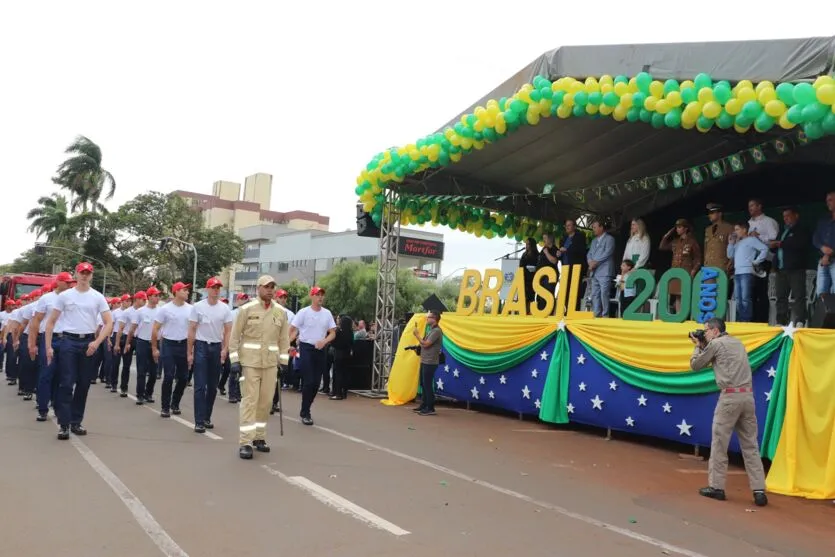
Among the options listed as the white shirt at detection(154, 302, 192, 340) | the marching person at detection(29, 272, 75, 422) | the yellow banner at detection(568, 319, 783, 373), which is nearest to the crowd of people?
the yellow banner at detection(568, 319, 783, 373)

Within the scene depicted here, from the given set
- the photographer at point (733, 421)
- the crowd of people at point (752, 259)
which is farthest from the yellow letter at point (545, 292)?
the photographer at point (733, 421)

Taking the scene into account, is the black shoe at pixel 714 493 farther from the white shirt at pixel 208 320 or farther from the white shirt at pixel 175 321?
the white shirt at pixel 175 321

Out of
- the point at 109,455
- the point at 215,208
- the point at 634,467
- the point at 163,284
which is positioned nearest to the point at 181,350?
the point at 109,455

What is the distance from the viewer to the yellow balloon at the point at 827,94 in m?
Answer: 7.33

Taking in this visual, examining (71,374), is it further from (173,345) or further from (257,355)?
(257,355)

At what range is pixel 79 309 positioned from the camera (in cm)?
847

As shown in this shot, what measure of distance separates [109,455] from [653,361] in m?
6.94

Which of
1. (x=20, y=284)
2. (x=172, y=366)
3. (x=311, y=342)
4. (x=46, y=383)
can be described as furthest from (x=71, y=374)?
(x=20, y=284)

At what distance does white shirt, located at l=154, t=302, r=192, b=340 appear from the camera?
10539 mm

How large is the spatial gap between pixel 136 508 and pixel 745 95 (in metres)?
7.71

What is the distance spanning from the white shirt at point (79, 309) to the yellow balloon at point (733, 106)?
309 inches

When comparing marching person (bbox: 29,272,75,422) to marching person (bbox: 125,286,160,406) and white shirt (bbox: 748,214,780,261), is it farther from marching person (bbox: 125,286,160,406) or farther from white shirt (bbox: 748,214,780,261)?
white shirt (bbox: 748,214,780,261)

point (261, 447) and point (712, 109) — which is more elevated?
point (712, 109)

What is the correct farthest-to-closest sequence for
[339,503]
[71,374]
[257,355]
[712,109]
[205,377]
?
[205,377] → [712,109] → [71,374] → [257,355] → [339,503]
